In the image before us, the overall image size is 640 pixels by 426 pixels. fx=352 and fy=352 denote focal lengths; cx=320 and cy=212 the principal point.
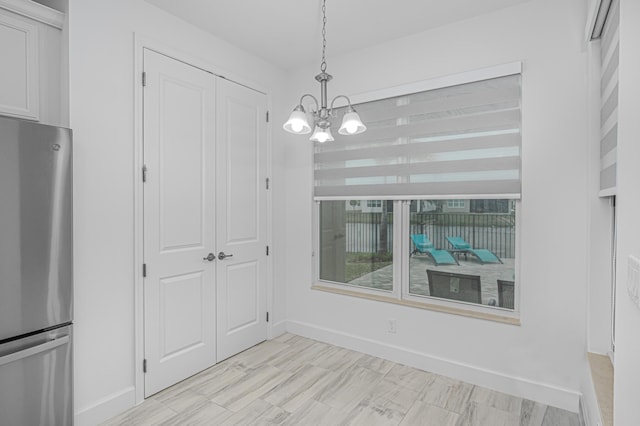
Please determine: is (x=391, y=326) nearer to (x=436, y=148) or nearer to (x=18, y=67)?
(x=436, y=148)

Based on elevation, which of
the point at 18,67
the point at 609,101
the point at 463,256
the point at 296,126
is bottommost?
the point at 463,256

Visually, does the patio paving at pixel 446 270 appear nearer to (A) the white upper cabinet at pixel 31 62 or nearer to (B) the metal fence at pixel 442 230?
(B) the metal fence at pixel 442 230

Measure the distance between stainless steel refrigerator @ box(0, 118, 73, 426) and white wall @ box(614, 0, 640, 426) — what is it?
2.43 meters

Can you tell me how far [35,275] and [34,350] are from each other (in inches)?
→ 14.5

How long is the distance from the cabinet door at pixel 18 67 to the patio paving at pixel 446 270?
2766 mm

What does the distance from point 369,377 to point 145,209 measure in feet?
6.97

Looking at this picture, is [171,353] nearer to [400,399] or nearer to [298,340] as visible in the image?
[298,340]

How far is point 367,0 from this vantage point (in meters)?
2.45

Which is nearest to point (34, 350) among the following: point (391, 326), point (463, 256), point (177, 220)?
point (177, 220)

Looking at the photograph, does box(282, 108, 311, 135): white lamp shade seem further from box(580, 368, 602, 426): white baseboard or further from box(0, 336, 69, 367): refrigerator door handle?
box(580, 368, 602, 426): white baseboard

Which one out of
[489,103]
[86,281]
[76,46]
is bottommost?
[86,281]

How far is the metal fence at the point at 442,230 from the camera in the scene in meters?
2.67

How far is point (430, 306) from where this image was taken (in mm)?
2934

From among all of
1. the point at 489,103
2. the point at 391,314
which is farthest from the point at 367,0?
the point at 391,314
